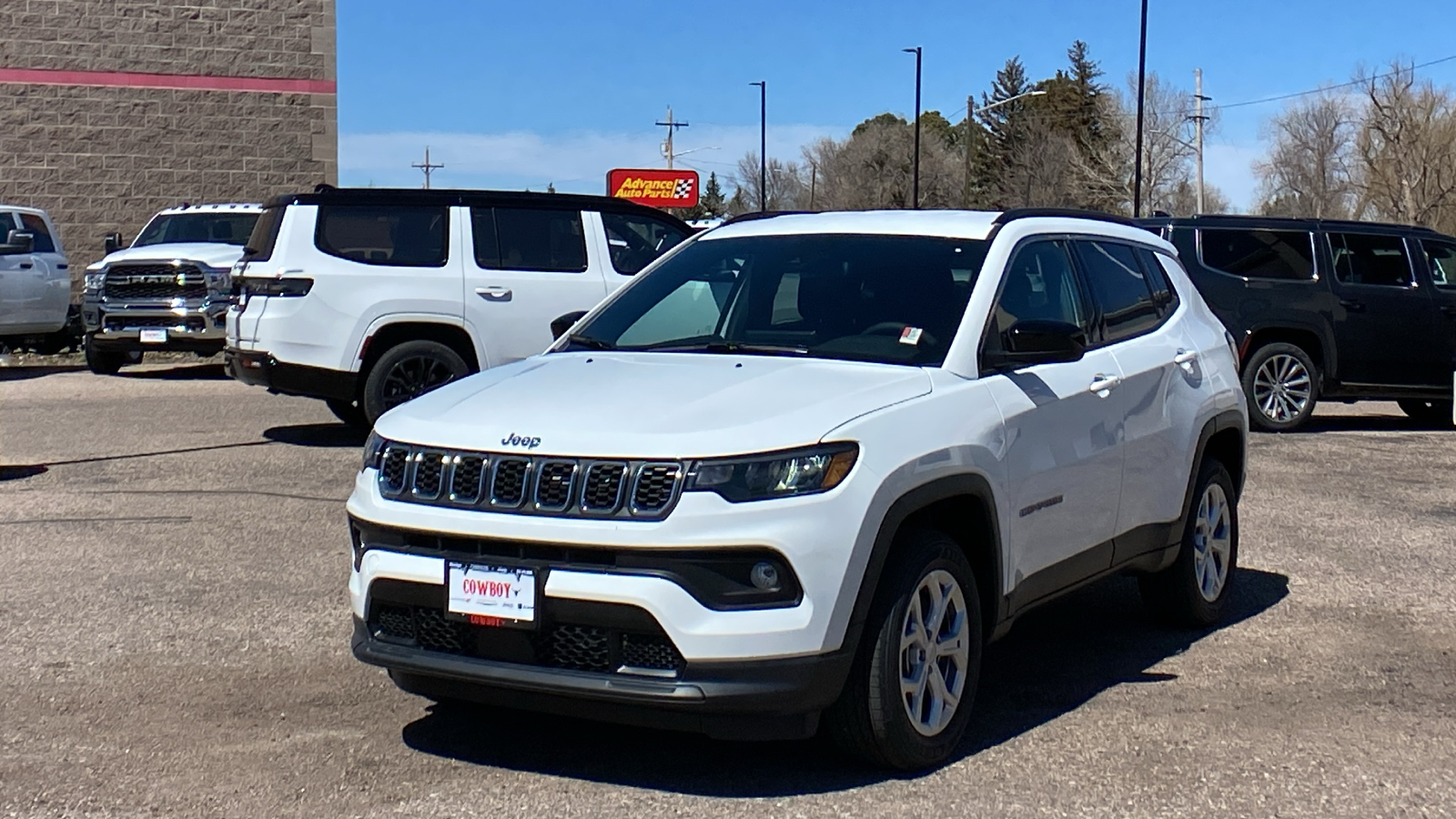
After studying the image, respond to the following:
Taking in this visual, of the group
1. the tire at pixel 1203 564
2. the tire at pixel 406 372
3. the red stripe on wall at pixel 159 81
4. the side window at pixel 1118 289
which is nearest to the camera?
the side window at pixel 1118 289

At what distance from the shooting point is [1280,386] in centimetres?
1492

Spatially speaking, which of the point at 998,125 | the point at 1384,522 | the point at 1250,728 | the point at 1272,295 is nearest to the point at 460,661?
the point at 1250,728

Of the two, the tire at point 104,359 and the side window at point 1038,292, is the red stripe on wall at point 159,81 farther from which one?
the side window at point 1038,292

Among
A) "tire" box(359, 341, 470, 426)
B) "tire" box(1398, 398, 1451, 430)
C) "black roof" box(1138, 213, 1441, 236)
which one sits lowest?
"tire" box(1398, 398, 1451, 430)

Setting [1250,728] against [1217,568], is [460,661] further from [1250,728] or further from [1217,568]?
[1217,568]

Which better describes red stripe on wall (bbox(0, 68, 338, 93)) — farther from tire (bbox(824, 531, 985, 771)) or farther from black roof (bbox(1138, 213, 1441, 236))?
tire (bbox(824, 531, 985, 771))

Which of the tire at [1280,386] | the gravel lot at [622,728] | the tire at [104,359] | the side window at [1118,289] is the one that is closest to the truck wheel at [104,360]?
the tire at [104,359]

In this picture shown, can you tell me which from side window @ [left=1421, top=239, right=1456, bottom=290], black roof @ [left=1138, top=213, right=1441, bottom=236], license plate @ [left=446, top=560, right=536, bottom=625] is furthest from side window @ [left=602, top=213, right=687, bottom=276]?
license plate @ [left=446, top=560, right=536, bottom=625]

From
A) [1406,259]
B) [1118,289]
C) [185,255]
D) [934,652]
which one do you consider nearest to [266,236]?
[185,255]

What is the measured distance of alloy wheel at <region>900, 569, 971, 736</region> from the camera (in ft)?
15.8

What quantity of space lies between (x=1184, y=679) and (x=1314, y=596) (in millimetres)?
1852

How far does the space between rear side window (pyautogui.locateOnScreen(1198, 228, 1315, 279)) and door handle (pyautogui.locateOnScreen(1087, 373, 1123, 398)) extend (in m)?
9.50

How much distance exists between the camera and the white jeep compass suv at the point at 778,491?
14.4 ft

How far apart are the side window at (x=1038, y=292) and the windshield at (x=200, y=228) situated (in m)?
15.5
